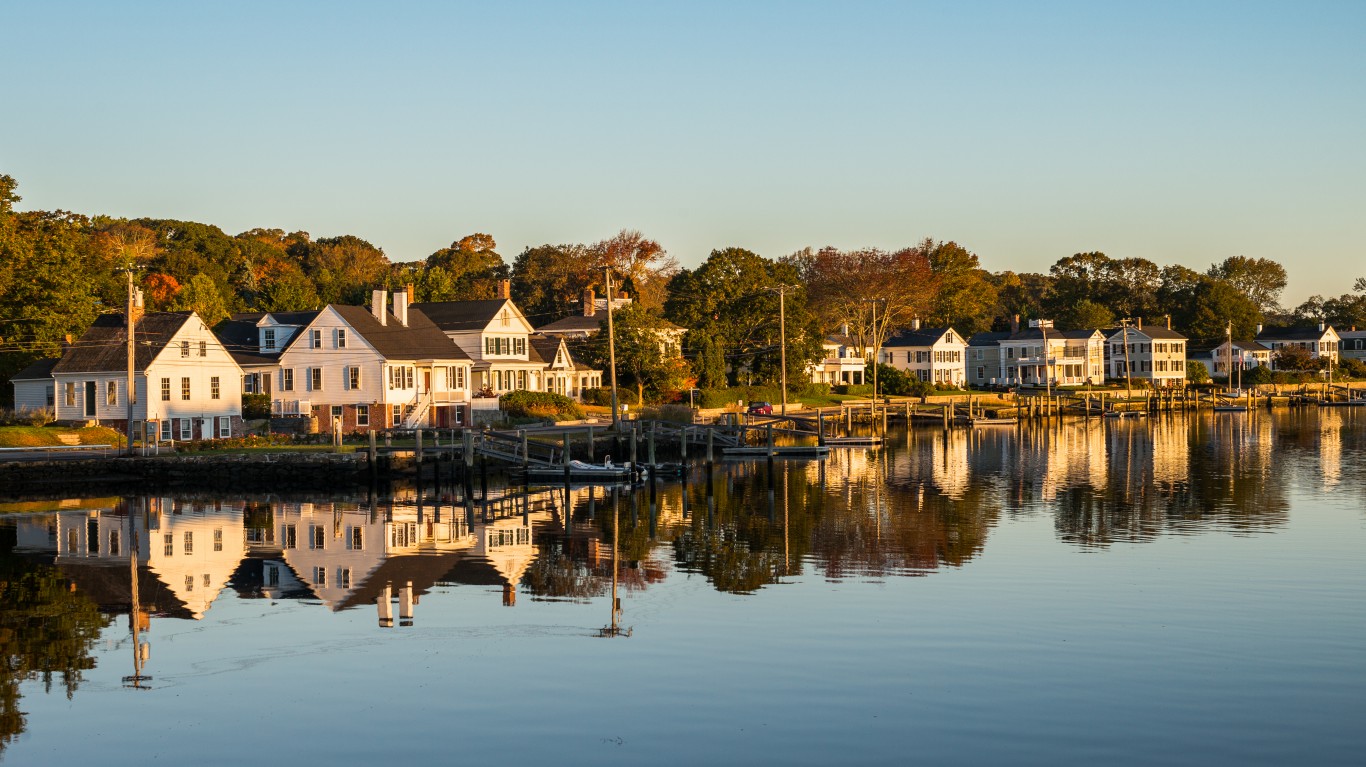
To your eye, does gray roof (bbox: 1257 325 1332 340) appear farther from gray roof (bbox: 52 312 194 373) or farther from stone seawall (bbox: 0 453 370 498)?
stone seawall (bbox: 0 453 370 498)

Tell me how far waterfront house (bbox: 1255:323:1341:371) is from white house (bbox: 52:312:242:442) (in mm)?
148871

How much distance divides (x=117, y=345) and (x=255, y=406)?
9.32m

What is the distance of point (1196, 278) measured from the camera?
186000mm

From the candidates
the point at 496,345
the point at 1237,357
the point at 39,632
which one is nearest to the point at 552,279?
the point at 496,345

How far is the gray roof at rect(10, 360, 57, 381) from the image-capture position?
236 feet

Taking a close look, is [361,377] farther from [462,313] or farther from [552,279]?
[552,279]

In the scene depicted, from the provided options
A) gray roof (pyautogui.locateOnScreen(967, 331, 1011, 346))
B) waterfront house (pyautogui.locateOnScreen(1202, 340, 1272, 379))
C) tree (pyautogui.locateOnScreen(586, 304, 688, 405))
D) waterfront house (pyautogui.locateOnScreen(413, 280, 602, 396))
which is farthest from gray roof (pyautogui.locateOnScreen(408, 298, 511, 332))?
waterfront house (pyautogui.locateOnScreen(1202, 340, 1272, 379))

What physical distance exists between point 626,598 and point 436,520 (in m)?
18.2

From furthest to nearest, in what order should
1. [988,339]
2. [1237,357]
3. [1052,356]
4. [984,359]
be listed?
[1237,357], [984,359], [988,339], [1052,356]

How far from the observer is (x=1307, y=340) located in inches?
7082

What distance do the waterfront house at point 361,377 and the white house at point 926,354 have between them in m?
78.0

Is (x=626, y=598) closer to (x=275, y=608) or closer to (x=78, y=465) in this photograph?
(x=275, y=608)

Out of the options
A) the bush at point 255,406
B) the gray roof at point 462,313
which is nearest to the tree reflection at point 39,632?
the bush at point 255,406

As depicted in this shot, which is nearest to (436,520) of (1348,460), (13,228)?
(13,228)
